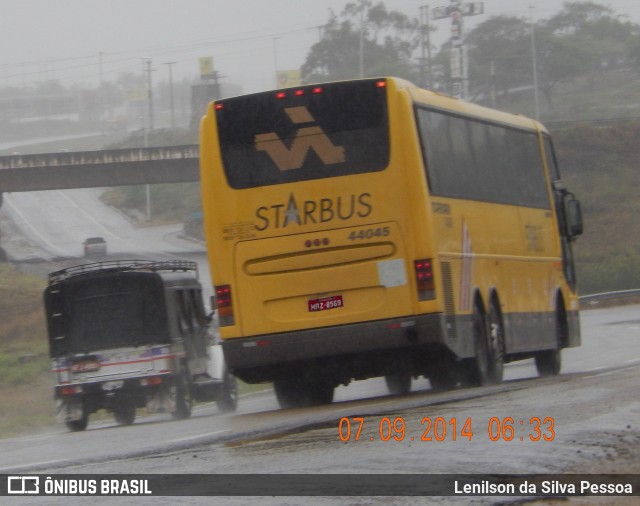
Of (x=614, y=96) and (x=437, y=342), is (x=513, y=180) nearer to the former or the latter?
(x=437, y=342)

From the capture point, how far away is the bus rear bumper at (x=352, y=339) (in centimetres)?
1498

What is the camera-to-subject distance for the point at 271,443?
34.4 feet

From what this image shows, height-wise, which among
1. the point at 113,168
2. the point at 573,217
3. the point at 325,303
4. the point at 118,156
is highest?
the point at 118,156

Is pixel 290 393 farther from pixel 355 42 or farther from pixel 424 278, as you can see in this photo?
pixel 355 42

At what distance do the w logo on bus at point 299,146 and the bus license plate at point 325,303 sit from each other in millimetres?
1538

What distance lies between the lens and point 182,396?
2123cm

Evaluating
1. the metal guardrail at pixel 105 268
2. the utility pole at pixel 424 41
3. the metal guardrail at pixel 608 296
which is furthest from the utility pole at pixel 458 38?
the metal guardrail at pixel 105 268

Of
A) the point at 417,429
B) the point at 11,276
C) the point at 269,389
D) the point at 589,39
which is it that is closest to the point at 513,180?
the point at 417,429

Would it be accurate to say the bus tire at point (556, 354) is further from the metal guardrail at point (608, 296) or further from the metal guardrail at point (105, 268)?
the metal guardrail at point (608, 296)

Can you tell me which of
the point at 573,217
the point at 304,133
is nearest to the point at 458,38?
the point at 573,217

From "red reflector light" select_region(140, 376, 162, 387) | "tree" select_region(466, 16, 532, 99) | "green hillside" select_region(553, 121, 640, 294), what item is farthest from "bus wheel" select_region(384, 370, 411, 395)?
"tree" select_region(466, 16, 532, 99)

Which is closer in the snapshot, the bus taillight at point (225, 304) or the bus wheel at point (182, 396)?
the bus taillight at point (225, 304)

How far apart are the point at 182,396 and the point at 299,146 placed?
7.10 metres

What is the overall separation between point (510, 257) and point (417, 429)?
8.49 meters
